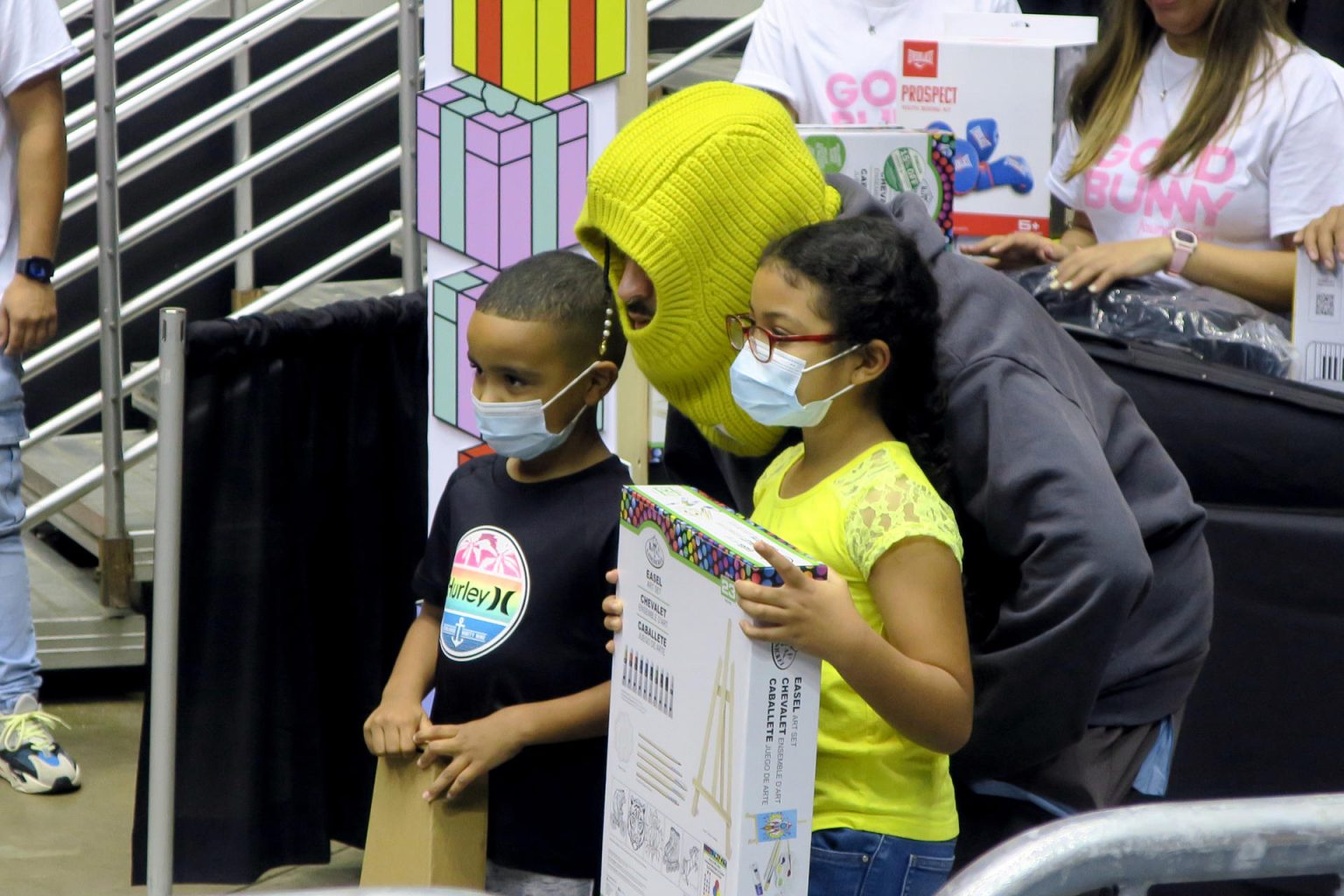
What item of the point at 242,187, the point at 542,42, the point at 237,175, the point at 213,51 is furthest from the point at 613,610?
the point at 242,187

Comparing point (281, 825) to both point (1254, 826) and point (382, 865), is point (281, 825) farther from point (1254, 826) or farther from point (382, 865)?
point (1254, 826)

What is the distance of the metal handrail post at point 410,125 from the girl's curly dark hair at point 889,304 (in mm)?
1782

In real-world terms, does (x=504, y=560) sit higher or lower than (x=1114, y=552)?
lower

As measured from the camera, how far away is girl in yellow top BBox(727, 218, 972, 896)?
1688mm

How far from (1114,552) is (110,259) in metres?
2.87

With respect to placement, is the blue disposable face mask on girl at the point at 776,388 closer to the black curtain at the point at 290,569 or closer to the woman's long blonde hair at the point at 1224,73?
the black curtain at the point at 290,569

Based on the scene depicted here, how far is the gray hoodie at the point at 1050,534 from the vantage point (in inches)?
68.9

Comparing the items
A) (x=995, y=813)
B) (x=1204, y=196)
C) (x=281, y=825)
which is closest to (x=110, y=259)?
(x=281, y=825)

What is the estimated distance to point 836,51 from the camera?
3.49 meters

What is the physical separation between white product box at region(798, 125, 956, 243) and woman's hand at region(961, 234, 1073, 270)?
42 centimetres

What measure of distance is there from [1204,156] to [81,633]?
281 centimetres

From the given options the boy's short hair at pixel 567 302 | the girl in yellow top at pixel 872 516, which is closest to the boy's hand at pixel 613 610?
the girl in yellow top at pixel 872 516

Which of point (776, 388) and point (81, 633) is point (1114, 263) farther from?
point (81, 633)

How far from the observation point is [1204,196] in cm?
307
